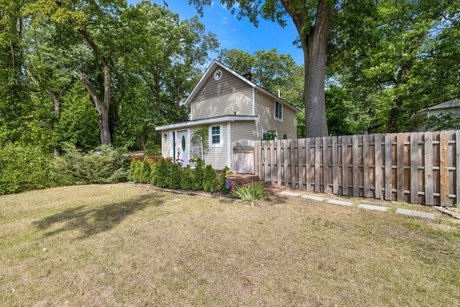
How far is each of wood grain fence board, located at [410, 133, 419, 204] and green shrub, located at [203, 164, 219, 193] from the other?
17.4ft

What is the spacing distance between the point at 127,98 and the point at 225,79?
465 inches

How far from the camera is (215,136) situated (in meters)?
11.7

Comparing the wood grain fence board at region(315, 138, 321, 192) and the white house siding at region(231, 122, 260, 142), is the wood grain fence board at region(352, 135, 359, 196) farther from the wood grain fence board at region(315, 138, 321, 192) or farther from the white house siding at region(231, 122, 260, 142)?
the white house siding at region(231, 122, 260, 142)

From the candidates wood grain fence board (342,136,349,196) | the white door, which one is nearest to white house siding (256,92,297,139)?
the white door

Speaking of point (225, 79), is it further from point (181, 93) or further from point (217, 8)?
point (181, 93)

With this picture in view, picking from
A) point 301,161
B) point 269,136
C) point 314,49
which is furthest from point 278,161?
point 269,136

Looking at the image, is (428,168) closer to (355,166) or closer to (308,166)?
(355,166)

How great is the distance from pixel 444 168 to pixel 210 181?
6.05 m

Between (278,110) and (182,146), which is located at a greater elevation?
(278,110)

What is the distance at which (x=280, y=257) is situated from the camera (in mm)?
2912

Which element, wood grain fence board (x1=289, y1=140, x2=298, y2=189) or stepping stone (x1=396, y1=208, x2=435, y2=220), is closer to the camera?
stepping stone (x1=396, y1=208, x2=435, y2=220)

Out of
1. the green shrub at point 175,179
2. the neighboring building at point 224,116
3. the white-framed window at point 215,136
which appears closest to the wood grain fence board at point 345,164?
the green shrub at point 175,179

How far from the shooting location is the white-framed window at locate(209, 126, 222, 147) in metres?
11.4

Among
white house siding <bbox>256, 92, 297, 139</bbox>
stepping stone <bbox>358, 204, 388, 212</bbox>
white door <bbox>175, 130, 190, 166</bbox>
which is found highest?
white house siding <bbox>256, 92, 297, 139</bbox>
